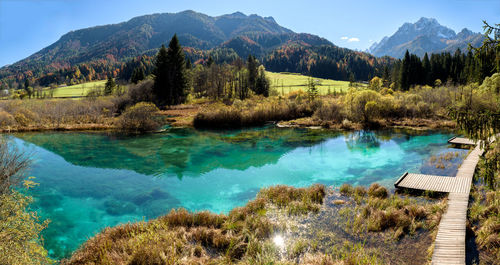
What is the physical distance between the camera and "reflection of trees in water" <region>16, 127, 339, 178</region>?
20498 millimetres

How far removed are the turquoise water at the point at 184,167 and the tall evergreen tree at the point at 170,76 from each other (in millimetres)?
25231

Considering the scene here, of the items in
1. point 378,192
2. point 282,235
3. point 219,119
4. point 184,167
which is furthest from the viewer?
point 219,119

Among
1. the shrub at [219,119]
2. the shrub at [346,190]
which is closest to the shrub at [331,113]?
the shrub at [219,119]

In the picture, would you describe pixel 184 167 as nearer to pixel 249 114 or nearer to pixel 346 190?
pixel 346 190

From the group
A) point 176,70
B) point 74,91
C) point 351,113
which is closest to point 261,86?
point 176,70

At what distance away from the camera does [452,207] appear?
34.5ft

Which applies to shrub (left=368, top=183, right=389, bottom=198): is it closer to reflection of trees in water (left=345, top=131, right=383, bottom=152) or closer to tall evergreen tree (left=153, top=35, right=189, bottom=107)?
reflection of trees in water (left=345, top=131, right=383, bottom=152)

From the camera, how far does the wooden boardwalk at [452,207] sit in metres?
7.60

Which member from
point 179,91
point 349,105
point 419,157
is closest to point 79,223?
point 419,157

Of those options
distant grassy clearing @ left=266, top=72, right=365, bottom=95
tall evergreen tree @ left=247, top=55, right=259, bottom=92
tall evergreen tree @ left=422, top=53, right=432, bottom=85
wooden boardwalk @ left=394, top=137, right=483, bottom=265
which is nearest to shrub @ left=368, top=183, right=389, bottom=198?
wooden boardwalk @ left=394, top=137, right=483, bottom=265

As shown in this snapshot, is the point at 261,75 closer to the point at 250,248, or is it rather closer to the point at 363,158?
the point at 363,158

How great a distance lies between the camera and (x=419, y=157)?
2050 centimetres

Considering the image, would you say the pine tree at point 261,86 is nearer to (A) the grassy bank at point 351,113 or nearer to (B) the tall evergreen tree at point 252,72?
(B) the tall evergreen tree at point 252,72

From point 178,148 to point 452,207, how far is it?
68.2 feet
